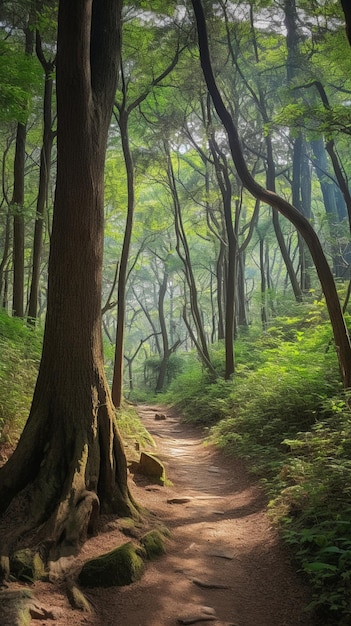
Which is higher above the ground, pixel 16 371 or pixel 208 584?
pixel 16 371

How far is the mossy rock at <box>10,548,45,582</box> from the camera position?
3434mm

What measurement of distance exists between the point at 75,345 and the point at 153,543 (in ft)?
7.51

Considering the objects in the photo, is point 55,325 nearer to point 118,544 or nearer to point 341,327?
point 118,544

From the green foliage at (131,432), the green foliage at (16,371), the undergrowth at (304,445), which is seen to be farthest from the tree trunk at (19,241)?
the undergrowth at (304,445)

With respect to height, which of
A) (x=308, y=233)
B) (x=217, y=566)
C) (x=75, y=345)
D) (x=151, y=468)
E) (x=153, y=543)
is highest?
(x=308, y=233)

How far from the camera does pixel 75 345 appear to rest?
4801mm

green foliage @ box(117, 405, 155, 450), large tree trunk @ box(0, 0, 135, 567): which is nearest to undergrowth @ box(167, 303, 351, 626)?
green foliage @ box(117, 405, 155, 450)

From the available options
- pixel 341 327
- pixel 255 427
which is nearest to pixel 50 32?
pixel 341 327

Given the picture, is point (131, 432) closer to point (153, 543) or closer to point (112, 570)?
point (153, 543)

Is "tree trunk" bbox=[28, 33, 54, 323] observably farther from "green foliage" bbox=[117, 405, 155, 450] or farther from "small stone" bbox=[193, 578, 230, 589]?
"small stone" bbox=[193, 578, 230, 589]

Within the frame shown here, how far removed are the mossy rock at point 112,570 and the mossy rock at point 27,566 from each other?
1.17 ft

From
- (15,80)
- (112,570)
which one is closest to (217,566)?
(112,570)

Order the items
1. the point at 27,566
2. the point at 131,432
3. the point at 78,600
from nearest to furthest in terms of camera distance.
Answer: the point at 78,600
the point at 27,566
the point at 131,432

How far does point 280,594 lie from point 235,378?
8.92m
